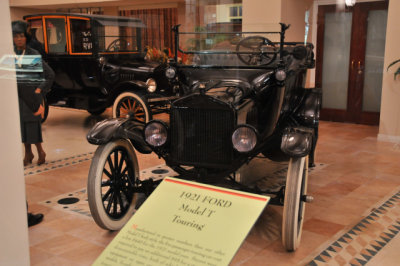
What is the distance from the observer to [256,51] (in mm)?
3416

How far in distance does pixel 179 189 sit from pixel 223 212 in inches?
8.0

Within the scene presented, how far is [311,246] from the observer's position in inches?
105

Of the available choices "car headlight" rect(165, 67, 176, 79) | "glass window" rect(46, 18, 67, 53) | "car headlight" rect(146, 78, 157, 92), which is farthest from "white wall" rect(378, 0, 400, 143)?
"glass window" rect(46, 18, 67, 53)

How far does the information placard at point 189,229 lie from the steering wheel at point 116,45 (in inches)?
176

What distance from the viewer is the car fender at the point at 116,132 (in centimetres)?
268

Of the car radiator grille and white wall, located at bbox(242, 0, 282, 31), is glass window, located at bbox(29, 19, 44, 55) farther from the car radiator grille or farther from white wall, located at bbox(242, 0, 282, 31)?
white wall, located at bbox(242, 0, 282, 31)

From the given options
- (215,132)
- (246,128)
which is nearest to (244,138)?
(246,128)

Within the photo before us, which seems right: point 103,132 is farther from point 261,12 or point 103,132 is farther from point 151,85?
point 261,12

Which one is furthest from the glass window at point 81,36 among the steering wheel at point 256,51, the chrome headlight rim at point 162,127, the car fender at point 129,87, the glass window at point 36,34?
the chrome headlight rim at point 162,127

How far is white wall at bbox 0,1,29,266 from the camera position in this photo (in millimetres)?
1827

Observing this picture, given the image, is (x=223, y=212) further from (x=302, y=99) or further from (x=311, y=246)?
(x=302, y=99)

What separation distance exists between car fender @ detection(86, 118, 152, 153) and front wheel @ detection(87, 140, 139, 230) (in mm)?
66

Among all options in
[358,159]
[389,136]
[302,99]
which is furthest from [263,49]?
[389,136]

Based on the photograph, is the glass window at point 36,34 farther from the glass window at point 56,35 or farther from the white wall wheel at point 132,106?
the white wall wheel at point 132,106
